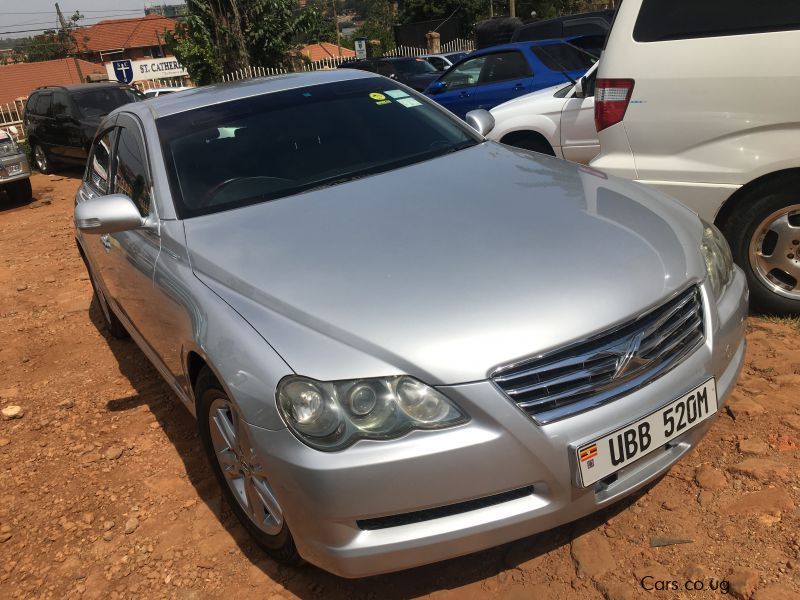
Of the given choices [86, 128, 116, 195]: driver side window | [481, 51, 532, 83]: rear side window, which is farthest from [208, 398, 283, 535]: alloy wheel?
[481, 51, 532, 83]: rear side window

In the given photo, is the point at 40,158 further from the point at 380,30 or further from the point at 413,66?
the point at 380,30

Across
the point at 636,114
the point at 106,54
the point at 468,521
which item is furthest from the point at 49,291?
the point at 106,54

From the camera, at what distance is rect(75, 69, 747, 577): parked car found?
194cm

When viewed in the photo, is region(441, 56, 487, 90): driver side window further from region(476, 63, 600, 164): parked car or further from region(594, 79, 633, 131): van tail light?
region(594, 79, 633, 131): van tail light

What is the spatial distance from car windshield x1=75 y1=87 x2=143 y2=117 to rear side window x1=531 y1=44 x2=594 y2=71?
7976 millimetres

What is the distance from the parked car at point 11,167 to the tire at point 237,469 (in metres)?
9.97

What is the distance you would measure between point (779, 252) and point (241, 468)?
2841mm

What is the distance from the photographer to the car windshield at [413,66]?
15758 mm

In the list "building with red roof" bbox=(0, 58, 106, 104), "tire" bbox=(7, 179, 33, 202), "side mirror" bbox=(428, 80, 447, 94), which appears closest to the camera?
"side mirror" bbox=(428, 80, 447, 94)

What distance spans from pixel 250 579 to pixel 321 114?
84.6 inches

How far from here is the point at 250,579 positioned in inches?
98.3

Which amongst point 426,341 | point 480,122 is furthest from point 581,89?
point 426,341

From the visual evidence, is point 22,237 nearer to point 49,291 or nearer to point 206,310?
point 49,291

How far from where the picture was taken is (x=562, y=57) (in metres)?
8.84
